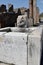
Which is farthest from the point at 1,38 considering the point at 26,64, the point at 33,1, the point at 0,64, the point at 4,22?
the point at 33,1

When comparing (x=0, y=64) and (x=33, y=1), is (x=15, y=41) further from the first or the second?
(x=33, y=1)

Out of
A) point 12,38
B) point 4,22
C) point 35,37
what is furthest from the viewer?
point 4,22

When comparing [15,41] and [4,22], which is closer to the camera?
[15,41]

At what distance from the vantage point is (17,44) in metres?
2.21

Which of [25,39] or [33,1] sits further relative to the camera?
[33,1]

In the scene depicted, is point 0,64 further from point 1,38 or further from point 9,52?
point 1,38

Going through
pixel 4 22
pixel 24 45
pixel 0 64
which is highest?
pixel 24 45

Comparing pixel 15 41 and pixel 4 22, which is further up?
pixel 15 41

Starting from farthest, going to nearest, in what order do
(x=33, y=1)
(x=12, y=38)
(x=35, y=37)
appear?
(x=33, y=1)
(x=12, y=38)
(x=35, y=37)

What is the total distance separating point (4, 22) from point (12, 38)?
12.8m

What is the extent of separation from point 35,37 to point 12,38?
37 centimetres

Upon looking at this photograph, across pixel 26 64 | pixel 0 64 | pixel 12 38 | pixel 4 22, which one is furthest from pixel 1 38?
pixel 4 22

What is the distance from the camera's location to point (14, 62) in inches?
90.6

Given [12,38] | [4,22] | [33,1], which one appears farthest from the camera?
[33,1]
